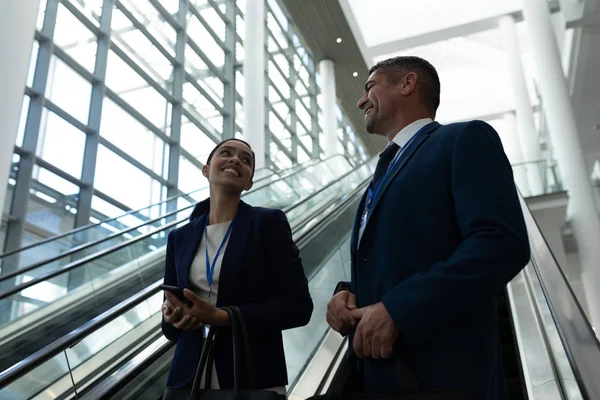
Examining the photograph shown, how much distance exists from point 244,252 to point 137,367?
3.65ft

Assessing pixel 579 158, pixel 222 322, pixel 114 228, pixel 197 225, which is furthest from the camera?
pixel 579 158

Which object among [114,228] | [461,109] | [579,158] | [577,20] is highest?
[461,109]

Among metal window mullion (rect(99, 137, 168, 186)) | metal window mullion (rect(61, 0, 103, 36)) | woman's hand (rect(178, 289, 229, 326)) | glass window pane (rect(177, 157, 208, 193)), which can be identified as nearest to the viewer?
woman's hand (rect(178, 289, 229, 326))

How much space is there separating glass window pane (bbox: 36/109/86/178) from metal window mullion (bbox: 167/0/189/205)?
9.20ft

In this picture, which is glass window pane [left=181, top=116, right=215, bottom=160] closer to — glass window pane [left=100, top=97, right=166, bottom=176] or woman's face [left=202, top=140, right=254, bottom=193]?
glass window pane [left=100, top=97, right=166, bottom=176]

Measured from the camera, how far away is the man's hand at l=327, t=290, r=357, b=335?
1.59 metres

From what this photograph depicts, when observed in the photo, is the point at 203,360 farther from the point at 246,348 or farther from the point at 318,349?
the point at 318,349

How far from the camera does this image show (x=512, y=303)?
4602 mm

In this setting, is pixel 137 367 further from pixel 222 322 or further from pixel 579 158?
pixel 579 158

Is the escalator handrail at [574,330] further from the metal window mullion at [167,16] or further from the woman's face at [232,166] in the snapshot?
the metal window mullion at [167,16]

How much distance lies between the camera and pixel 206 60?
1555 cm

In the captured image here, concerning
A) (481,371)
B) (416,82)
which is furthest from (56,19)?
(481,371)

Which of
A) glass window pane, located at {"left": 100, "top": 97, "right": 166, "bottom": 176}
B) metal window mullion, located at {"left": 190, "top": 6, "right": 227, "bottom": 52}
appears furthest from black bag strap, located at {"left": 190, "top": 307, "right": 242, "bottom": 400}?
metal window mullion, located at {"left": 190, "top": 6, "right": 227, "bottom": 52}

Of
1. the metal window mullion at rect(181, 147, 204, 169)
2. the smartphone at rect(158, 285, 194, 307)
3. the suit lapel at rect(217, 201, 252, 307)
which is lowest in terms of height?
the smartphone at rect(158, 285, 194, 307)
